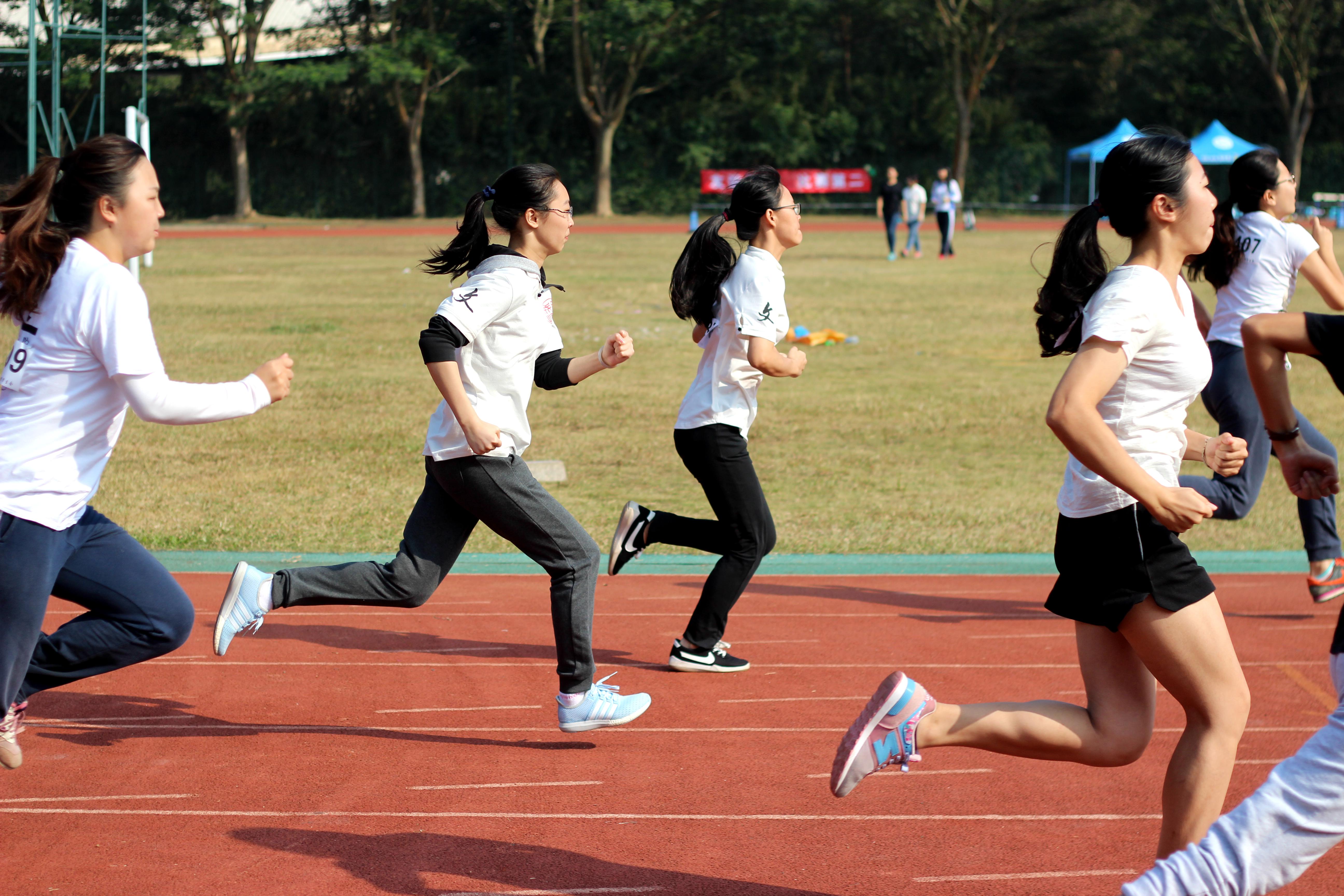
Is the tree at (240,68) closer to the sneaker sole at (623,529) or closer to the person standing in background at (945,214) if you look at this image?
the person standing in background at (945,214)

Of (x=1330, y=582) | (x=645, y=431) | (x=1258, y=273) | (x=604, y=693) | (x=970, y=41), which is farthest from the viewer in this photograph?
(x=970, y=41)

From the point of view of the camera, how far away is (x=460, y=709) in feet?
15.9

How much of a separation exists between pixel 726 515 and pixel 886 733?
2.18 m

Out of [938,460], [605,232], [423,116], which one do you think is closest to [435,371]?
[938,460]

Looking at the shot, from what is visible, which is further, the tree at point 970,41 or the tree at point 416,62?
the tree at point 970,41

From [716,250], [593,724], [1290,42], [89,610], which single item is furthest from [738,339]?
[1290,42]

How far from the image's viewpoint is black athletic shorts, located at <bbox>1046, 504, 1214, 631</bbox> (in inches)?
118

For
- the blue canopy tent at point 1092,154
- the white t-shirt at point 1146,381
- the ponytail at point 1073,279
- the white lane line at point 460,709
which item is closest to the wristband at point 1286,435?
the white t-shirt at point 1146,381

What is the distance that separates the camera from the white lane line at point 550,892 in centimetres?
333

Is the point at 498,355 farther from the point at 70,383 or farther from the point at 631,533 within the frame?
the point at 631,533

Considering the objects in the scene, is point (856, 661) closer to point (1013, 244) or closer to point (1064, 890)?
point (1064, 890)

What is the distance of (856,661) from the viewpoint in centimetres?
547

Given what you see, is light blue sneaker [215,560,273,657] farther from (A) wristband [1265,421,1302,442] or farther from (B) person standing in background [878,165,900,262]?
(B) person standing in background [878,165,900,262]

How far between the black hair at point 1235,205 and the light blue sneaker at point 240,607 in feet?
13.9
